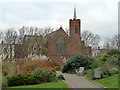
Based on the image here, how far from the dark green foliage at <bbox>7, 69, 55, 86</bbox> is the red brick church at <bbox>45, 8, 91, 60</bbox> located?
3195 centimetres

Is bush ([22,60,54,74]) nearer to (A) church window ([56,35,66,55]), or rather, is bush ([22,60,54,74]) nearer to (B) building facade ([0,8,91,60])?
(B) building facade ([0,8,91,60])

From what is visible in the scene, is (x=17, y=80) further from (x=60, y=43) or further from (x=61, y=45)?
(x=60, y=43)

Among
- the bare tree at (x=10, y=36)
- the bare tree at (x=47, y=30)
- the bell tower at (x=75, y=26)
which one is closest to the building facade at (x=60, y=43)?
the bell tower at (x=75, y=26)

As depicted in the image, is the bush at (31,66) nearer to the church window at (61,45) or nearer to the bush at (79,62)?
the bush at (79,62)

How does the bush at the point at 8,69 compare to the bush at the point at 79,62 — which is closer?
the bush at the point at 8,69

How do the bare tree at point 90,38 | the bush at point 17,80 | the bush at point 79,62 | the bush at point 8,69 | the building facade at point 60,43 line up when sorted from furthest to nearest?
the bare tree at point 90,38 < the building facade at point 60,43 < the bush at point 79,62 < the bush at point 8,69 < the bush at point 17,80

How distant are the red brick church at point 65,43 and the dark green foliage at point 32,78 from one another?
32.0 m

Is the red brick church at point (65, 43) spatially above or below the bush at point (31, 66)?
above

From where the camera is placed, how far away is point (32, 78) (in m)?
12.6

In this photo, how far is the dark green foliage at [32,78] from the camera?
1208 cm

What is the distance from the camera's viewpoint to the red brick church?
47062mm

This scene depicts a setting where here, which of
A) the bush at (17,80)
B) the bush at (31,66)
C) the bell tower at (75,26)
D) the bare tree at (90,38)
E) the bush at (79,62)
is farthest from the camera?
the bell tower at (75,26)

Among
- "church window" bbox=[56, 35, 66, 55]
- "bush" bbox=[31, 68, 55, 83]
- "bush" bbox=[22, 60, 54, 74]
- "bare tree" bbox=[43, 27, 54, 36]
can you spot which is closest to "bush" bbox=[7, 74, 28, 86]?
"bush" bbox=[31, 68, 55, 83]

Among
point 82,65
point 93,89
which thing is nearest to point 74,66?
point 82,65
